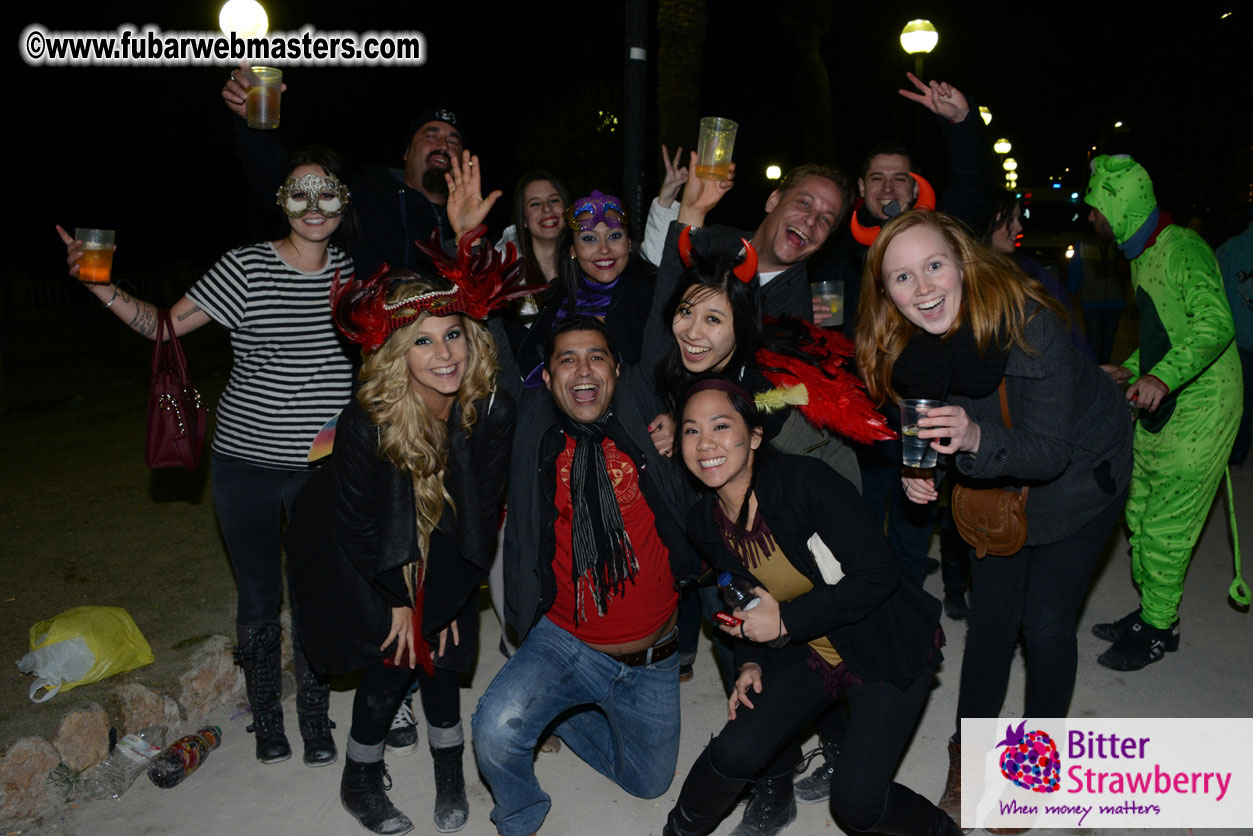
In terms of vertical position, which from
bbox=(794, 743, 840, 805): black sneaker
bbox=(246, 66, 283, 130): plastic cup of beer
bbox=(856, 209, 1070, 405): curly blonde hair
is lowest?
bbox=(794, 743, 840, 805): black sneaker

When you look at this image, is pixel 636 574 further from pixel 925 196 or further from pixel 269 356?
pixel 925 196

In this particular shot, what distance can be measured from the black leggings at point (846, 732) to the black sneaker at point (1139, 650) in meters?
2.00

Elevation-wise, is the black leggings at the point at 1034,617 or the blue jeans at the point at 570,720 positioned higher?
the black leggings at the point at 1034,617

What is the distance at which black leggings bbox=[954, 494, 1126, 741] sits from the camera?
3.09m

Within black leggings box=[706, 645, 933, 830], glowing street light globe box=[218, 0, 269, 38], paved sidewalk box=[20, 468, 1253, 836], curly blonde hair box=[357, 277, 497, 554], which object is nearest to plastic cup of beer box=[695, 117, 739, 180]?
curly blonde hair box=[357, 277, 497, 554]

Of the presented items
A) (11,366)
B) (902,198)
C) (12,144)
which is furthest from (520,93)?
(902,198)

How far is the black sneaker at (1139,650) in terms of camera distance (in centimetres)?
436

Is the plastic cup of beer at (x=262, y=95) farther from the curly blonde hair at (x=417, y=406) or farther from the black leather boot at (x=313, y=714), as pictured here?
the black leather boot at (x=313, y=714)

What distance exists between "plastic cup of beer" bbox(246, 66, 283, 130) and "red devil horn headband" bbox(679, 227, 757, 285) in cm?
178

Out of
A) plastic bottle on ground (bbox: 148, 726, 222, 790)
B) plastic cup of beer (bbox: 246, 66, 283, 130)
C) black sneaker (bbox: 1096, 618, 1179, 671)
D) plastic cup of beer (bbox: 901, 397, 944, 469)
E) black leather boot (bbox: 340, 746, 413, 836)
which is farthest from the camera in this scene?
black sneaker (bbox: 1096, 618, 1179, 671)

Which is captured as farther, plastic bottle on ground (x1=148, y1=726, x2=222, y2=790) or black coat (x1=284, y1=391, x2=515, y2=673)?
plastic bottle on ground (x1=148, y1=726, x2=222, y2=790)

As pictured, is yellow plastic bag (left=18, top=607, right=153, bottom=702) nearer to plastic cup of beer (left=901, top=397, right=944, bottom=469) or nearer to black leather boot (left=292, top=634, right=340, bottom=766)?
black leather boot (left=292, top=634, right=340, bottom=766)

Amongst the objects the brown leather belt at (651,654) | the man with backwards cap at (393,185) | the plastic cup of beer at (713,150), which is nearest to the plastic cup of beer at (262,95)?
the man with backwards cap at (393,185)

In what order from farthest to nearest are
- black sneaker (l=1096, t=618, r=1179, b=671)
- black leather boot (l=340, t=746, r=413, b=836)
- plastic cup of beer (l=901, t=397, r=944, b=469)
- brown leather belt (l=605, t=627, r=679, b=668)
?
black sneaker (l=1096, t=618, r=1179, b=671) < brown leather belt (l=605, t=627, r=679, b=668) < black leather boot (l=340, t=746, r=413, b=836) < plastic cup of beer (l=901, t=397, r=944, b=469)
